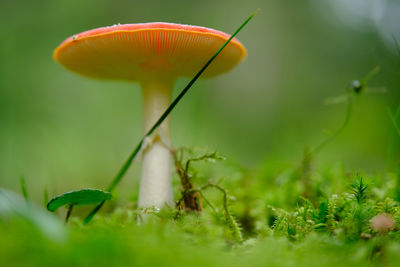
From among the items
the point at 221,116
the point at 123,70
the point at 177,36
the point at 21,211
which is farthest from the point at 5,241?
the point at 221,116

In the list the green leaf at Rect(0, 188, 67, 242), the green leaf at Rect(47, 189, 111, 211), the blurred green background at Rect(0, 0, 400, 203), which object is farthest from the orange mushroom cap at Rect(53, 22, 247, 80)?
the blurred green background at Rect(0, 0, 400, 203)

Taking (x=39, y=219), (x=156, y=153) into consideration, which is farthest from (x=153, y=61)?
(x=39, y=219)

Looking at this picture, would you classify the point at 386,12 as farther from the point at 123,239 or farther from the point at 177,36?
the point at 123,239

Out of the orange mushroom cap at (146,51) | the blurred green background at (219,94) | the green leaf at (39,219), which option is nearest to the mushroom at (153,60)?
the orange mushroom cap at (146,51)

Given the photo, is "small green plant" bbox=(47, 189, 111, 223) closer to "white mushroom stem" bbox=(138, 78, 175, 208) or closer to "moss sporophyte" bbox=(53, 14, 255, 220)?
"moss sporophyte" bbox=(53, 14, 255, 220)

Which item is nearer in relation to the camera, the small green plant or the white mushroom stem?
the small green plant

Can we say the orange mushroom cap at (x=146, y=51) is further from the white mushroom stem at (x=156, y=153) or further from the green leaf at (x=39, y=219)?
the green leaf at (x=39, y=219)

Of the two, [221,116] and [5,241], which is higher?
[221,116]
